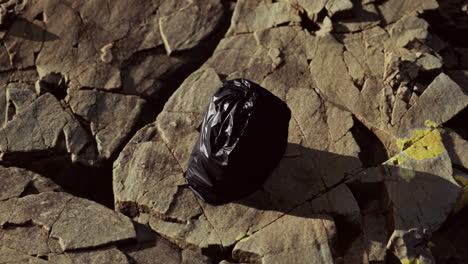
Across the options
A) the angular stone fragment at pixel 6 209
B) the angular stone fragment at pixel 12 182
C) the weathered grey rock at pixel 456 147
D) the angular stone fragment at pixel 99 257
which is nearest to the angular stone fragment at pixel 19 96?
the angular stone fragment at pixel 12 182

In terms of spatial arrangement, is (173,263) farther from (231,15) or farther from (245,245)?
(231,15)

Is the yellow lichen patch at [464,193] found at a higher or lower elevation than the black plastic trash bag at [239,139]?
lower

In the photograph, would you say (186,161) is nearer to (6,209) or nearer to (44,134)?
(44,134)

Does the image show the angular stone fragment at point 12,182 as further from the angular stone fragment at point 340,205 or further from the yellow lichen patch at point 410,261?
the yellow lichen patch at point 410,261

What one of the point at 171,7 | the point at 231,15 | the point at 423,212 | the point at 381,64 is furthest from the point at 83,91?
the point at 423,212

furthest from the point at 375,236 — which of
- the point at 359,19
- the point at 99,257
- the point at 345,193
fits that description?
the point at 359,19

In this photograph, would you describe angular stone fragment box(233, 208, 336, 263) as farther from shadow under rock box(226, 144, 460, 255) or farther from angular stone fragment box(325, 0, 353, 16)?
angular stone fragment box(325, 0, 353, 16)

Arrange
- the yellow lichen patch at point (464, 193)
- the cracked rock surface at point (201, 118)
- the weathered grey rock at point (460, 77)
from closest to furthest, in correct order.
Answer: the cracked rock surface at point (201, 118)
the yellow lichen patch at point (464, 193)
the weathered grey rock at point (460, 77)
